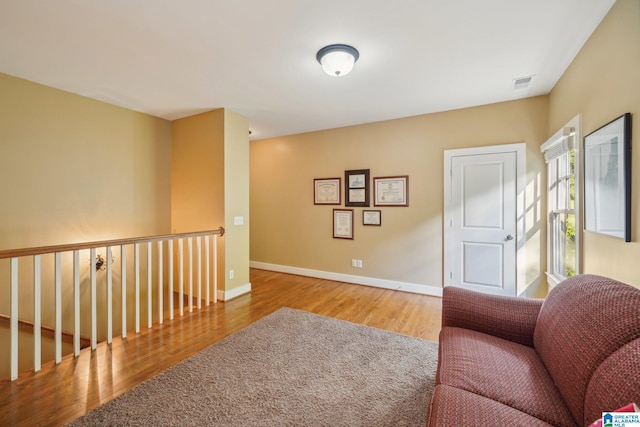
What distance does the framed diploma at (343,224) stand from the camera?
4398 millimetres

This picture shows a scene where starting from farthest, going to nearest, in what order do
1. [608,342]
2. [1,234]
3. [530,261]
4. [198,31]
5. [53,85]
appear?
[530,261] → [53,85] → [1,234] → [198,31] → [608,342]

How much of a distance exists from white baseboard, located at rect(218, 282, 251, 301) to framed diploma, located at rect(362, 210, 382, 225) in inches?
79.3

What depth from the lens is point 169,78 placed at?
273 cm

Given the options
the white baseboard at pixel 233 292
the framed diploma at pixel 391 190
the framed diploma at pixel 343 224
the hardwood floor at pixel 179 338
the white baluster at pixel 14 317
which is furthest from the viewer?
the framed diploma at pixel 343 224

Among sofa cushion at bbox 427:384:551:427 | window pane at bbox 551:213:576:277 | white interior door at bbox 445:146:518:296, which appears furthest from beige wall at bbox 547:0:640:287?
sofa cushion at bbox 427:384:551:427

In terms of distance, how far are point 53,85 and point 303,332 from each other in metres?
3.71

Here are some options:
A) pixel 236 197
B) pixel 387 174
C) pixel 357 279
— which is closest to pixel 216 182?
pixel 236 197

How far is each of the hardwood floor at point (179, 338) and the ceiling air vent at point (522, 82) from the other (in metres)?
2.63

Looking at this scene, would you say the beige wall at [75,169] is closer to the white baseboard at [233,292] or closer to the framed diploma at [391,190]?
the white baseboard at [233,292]

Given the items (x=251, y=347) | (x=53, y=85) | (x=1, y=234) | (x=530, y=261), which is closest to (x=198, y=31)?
(x=53, y=85)

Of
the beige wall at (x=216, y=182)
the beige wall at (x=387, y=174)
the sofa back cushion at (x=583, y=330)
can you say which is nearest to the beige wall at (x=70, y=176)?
the beige wall at (x=216, y=182)

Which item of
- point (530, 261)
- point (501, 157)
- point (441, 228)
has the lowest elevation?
point (530, 261)

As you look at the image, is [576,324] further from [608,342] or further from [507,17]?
[507,17]

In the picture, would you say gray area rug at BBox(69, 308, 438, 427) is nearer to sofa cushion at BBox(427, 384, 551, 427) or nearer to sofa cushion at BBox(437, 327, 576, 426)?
sofa cushion at BBox(437, 327, 576, 426)
